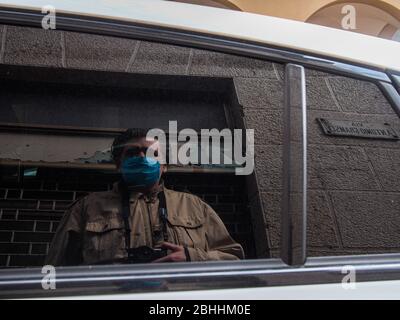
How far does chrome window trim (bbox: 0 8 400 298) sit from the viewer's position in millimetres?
1212

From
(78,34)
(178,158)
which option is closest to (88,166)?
(178,158)

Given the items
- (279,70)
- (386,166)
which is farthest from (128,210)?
(386,166)

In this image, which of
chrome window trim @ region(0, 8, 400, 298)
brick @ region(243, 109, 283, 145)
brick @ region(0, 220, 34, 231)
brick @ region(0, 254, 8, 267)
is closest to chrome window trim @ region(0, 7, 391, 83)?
chrome window trim @ region(0, 8, 400, 298)

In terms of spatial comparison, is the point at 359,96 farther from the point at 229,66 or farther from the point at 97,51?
the point at 97,51

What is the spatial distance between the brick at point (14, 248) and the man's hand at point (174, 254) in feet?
1.41

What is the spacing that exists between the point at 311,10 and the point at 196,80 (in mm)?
3664

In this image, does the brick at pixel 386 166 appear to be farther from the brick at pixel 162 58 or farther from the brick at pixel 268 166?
the brick at pixel 162 58

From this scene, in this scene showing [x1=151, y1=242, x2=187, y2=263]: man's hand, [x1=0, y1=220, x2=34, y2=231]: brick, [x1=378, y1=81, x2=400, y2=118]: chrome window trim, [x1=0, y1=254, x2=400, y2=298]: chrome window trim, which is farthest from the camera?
[x1=378, y1=81, x2=400, y2=118]: chrome window trim

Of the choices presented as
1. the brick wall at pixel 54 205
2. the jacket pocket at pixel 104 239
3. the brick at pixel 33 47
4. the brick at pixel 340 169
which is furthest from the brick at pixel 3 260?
the brick at pixel 340 169

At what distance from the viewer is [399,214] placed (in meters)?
1.43

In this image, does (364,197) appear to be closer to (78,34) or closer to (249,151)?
(249,151)

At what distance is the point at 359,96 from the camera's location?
1.53 m

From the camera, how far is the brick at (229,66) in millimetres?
1484

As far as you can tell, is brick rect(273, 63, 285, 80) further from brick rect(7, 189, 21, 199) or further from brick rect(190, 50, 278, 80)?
brick rect(7, 189, 21, 199)
